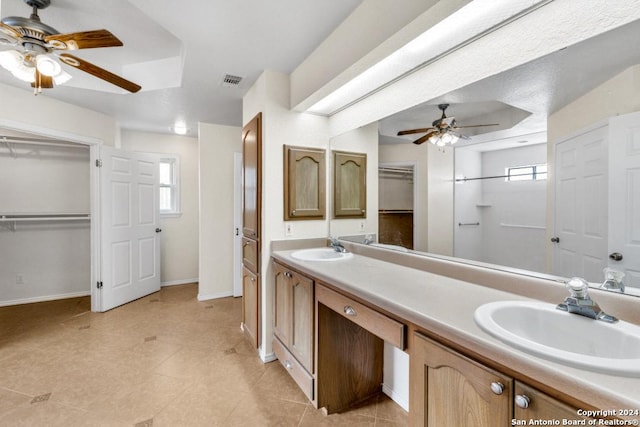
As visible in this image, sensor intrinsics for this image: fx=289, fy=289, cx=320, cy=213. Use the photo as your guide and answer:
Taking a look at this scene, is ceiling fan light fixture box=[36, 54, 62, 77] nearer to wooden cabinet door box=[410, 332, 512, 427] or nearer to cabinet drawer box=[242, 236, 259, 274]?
cabinet drawer box=[242, 236, 259, 274]

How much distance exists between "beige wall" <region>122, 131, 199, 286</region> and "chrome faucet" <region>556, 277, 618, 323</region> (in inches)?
193

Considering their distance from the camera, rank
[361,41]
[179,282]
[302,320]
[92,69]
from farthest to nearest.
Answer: [179,282], [302,320], [92,69], [361,41]

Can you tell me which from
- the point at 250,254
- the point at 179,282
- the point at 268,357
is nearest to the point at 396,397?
the point at 268,357

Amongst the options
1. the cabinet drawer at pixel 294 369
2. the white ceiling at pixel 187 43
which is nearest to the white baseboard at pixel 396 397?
the cabinet drawer at pixel 294 369

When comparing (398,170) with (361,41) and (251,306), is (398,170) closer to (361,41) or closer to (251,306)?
(361,41)

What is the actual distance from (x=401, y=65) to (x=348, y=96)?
56 cm

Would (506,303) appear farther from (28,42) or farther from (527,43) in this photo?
(28,42)

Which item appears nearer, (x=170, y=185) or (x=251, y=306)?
(x=251, y=306)

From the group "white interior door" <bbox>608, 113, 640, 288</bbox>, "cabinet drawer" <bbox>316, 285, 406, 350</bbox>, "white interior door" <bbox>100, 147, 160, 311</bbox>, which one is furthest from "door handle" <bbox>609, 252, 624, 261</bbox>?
"white interior door" <bbox>100, 147, 160, 311</bbox>

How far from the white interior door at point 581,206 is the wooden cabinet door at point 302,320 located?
4.29 ft

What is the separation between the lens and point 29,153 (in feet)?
12.2

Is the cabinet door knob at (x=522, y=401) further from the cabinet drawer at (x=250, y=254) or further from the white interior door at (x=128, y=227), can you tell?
the white interior door at (x=128, y=227)

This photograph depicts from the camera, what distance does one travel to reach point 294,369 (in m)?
2.07

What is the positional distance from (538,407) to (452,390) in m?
0.26
